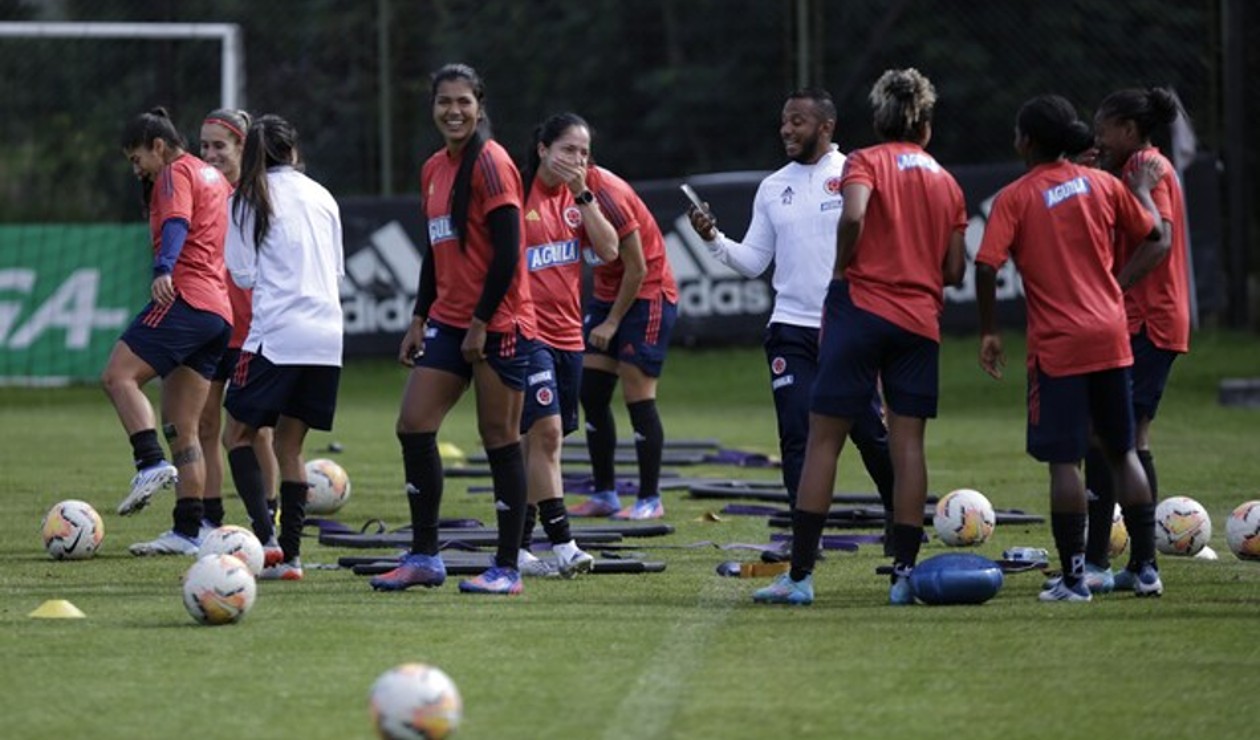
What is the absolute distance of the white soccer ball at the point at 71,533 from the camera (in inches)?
437

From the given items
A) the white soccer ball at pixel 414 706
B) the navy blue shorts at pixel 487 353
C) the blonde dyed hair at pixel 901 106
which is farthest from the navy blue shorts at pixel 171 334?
the white soccer ball at pixel 414 706

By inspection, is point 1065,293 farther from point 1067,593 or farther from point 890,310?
point 1067,593

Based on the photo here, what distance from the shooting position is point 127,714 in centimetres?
700

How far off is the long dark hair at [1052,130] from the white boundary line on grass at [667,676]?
2162mm

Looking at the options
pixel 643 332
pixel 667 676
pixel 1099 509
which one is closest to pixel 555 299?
pixel 643 332

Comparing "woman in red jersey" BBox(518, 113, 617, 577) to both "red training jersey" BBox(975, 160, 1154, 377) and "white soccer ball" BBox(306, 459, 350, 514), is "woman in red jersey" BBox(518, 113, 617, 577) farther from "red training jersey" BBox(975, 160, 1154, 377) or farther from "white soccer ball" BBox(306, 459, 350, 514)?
"red training jersey" BBox(975, 160, 1154, 377)

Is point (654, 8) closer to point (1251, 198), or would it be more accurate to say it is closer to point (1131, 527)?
point (1251, 198)

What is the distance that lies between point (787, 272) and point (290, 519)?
2504 mm

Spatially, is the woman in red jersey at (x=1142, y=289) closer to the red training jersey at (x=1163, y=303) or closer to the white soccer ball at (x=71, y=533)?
the red training jersey at (x=1163, y=303)

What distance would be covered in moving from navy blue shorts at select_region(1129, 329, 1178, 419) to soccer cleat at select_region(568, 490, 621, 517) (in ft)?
14.1

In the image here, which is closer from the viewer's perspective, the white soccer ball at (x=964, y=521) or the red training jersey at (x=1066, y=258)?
the red training jersey at (x=1066, y=258)

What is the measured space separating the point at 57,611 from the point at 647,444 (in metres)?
5.38

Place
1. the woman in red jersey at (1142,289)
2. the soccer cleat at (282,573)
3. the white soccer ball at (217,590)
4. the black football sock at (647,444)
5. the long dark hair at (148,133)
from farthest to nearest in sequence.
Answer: the black football sock at (647,444) → the long dark hair at (148,133) → the soccer cleat at (282,573) → the woman in red jersey at (1142,289) → the white soccer ball at (217,590)

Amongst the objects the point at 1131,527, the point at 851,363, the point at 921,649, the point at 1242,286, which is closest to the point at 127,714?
the point at 921,649
